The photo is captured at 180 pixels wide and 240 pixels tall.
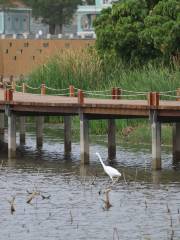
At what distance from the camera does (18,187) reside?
173 ft

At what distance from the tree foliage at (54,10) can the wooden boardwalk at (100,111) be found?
99.8 metres

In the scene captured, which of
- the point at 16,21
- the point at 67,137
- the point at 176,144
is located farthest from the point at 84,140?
the point at 16,21

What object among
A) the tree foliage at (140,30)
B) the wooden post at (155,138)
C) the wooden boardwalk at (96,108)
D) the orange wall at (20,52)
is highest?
the tree foliage at (140,30)

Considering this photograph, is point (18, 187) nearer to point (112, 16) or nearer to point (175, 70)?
point (175, 70)

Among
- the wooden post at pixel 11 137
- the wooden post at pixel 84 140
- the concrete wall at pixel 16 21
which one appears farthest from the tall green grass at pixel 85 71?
the concrete wall at pixel 16 21

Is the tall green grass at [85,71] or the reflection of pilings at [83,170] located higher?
the tall green grass at [85,71]

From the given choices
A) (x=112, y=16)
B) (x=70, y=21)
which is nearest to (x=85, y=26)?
(x=70, y=21)

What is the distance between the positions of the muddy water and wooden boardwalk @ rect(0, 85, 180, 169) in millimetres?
821

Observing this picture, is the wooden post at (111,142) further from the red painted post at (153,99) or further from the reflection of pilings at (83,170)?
the red painted post at (153,99)

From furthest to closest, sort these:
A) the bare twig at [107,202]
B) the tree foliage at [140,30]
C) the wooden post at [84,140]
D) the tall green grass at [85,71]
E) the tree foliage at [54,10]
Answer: the tree foliage at [54,10], the tree foliage at [140,30], the tall green grass at [85,71], the wooden post at [84,140], the bare twig at [107,202]

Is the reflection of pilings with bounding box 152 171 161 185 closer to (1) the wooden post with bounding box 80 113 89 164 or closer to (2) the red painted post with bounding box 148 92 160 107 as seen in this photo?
(2) the red painted post with bounding box 148 92 160 107

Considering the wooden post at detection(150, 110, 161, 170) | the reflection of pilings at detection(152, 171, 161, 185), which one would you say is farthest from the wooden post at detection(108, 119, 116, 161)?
the reflection of pilings at detection(152, 171, 161, 185)

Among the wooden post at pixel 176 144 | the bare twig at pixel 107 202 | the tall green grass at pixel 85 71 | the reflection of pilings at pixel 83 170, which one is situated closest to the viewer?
the bare twig at pixel 107 202

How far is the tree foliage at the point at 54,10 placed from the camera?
16600 cm
